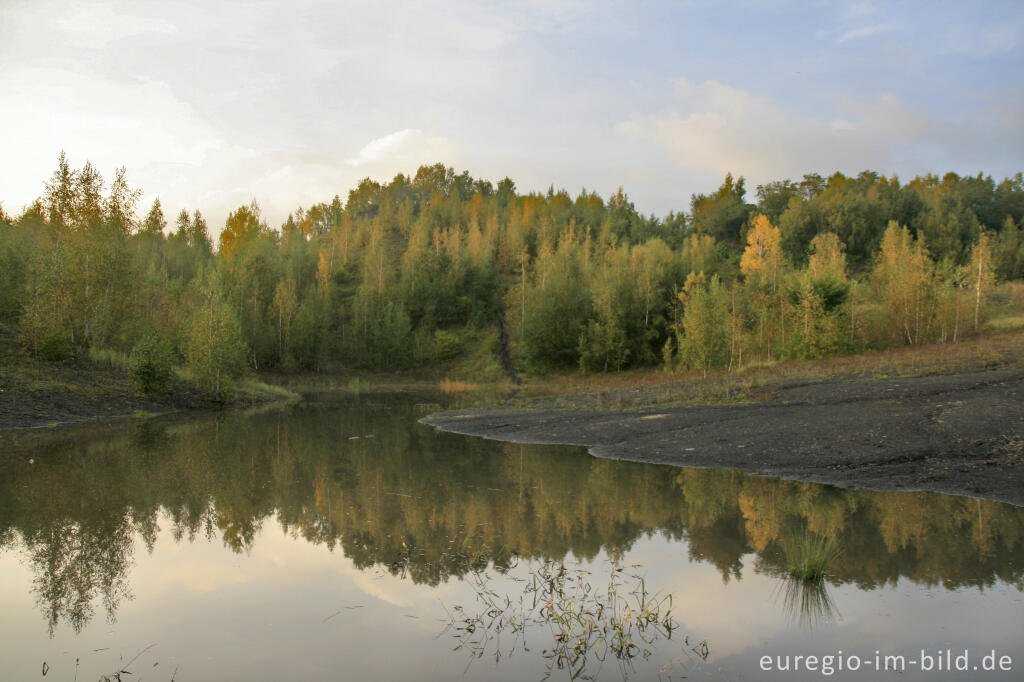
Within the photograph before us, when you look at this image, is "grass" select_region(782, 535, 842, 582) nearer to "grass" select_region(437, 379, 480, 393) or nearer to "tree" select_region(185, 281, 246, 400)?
"tree" select_region(185, 281, 246, 400)

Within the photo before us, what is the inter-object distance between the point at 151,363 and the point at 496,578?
2815cm

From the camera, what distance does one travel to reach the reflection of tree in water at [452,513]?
8.61 m

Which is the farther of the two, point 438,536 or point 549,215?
point 549,215

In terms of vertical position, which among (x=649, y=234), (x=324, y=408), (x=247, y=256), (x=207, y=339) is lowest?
(x=324, y=408)

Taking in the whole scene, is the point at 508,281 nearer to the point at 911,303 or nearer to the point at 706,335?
the point at 706,335

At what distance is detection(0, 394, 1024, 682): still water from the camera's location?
603cm

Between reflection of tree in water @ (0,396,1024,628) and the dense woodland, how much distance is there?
1790 cm

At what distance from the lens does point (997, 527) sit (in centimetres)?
985

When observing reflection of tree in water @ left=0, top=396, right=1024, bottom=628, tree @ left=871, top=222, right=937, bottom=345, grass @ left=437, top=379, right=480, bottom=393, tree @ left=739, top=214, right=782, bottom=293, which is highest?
tree @ left=739, top=214, right=782, bottom=293

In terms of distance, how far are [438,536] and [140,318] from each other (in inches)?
1355

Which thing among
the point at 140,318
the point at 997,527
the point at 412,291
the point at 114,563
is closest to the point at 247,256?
the point at 412,291

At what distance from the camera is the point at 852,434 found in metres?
16.6

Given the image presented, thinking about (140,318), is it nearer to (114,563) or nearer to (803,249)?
(114,563)

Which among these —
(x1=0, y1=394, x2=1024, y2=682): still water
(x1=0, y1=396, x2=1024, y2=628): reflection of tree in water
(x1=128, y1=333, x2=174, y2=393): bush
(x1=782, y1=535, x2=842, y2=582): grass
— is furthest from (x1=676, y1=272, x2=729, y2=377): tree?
(x1=782, y1=535, x2=842, y2=582): grass
